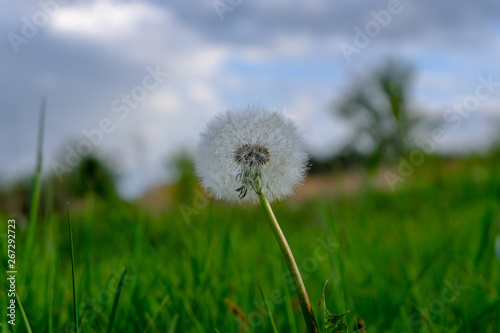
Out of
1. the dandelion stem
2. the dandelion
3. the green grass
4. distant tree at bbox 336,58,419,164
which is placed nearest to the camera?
the dandelion stem

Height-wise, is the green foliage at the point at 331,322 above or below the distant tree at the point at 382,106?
below

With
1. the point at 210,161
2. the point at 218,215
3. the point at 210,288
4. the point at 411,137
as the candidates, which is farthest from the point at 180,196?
the point at 411,137

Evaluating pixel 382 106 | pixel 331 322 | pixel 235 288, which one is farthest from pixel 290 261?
pixel 382 106

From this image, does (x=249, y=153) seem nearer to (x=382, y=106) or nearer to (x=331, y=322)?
(x=331, y=322)

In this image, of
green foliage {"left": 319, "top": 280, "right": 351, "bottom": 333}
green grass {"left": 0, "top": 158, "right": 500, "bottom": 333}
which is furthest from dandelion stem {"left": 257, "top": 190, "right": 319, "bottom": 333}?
green grass {"left": 0, "top": 158, "right": 500, "bottom": 333}

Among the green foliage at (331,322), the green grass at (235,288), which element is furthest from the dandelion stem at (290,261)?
the green grass at (235,288)

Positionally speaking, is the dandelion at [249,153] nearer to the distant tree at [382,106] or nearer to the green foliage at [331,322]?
the green foliage at [331,322]

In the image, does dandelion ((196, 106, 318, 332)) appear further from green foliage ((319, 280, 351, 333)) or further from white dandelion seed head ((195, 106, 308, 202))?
green foliage ((319, 280, 351, 333))
